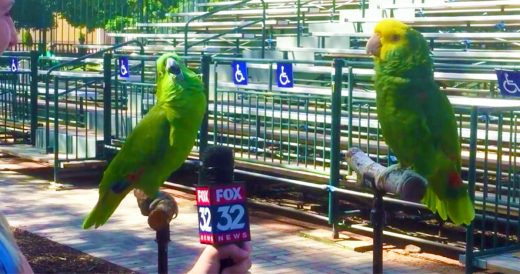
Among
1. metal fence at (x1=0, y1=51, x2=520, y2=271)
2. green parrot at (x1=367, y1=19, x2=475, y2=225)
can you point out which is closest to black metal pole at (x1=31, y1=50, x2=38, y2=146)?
metal fence at (x1=0, y1=51, x2=520, y2=271)

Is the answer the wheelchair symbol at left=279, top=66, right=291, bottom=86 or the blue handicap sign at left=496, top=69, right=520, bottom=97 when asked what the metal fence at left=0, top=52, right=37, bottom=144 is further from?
the blue handicap sign at left=496, top=69, right=520, bottom=97

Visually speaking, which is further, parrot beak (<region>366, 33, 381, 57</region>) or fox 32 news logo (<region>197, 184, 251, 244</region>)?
parrot beak (<region>366, 33, 381, 57</region>)

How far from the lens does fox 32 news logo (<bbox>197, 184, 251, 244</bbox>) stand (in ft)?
7.07

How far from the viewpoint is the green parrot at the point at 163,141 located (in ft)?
13.8

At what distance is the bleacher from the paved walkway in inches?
27.2

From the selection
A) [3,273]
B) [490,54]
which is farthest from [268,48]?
[3,273]

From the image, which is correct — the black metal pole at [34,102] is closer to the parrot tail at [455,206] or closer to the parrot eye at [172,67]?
the parrot eye at [172,67]

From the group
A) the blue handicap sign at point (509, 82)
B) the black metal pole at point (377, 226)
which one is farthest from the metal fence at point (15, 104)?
the black metal pole at point (377, 226)

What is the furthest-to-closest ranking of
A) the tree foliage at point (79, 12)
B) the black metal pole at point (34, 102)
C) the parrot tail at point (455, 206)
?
1. the tree foliage at point (79, 12)
2. the black metal pole at point (34, 102)
3. the parrot tail at point (455, 206)

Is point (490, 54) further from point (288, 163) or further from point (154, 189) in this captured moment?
point (154, 189)

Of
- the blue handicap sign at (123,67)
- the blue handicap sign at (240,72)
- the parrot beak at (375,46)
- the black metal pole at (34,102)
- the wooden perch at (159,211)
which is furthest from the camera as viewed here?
the black metal pole at (34,102)

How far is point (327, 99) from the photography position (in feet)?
27.1

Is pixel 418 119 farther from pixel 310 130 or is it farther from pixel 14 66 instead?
pixel 14 66

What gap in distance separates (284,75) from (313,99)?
1.58ft
